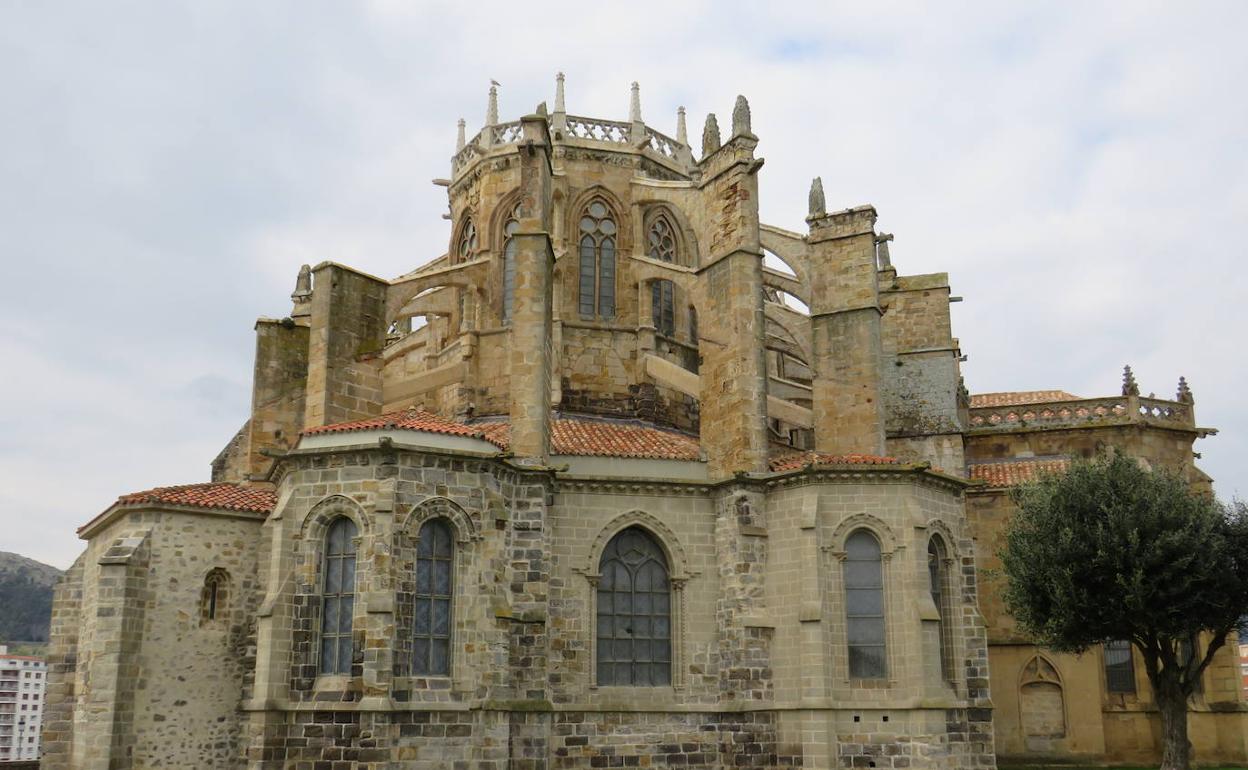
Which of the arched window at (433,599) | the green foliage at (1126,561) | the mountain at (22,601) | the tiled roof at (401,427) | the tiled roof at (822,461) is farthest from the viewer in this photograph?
the mountain at (22,601)

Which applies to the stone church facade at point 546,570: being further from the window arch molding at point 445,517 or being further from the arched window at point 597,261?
the arched window at point 597,261

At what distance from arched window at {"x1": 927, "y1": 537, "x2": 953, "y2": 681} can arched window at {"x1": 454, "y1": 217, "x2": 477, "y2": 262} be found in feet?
46.9

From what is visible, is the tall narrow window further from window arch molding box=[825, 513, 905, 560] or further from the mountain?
the mountain

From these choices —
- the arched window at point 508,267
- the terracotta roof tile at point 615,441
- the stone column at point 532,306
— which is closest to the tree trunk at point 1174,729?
the terracotta roof tile at point 615,441

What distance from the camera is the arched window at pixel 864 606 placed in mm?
20188

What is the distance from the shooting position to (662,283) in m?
28.3

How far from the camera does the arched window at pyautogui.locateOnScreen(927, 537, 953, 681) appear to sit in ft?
68.2

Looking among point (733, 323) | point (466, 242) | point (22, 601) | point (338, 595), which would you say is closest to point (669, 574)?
point (733, 323)

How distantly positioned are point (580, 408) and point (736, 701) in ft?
27.6

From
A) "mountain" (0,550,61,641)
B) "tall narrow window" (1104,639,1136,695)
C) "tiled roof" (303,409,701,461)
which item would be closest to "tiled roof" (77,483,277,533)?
"tiled roof" (303,409,701,461)

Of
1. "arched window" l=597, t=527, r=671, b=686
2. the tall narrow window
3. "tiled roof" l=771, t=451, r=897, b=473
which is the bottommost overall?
the tall narrow window

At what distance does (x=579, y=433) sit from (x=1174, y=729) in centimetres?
1324

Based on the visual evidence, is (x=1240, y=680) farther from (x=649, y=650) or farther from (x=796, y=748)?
(x=649, y=650)

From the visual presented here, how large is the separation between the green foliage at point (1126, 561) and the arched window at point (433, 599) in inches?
452
